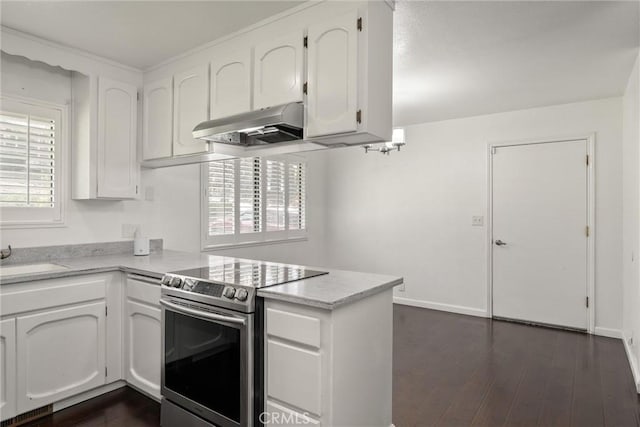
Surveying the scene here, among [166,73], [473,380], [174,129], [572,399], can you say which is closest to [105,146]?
[174,129]

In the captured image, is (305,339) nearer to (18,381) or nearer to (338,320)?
(338,320)

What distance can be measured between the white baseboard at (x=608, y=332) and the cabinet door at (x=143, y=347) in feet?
13.7

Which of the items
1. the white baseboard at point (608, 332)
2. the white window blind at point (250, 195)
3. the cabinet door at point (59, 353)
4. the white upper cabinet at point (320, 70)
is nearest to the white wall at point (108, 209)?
the white window blind at point (250, 195)

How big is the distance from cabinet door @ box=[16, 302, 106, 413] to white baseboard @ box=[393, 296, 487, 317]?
12.0 feet

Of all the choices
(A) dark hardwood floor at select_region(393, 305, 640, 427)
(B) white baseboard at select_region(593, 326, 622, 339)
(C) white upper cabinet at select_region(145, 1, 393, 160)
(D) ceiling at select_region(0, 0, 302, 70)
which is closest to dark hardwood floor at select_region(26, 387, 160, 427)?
(A) dark hardwood floor at select_region(393, 305, 640, 427)

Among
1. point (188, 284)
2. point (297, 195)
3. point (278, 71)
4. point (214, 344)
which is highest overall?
point (278, 71)

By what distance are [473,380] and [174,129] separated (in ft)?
9.80

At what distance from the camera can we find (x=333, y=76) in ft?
6.67

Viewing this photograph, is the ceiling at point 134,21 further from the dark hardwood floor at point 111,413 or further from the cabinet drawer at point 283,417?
the dark hardwood floor at point 111,413

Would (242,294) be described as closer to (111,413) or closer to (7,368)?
(111,413)

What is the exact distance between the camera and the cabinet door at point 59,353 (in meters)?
2.22

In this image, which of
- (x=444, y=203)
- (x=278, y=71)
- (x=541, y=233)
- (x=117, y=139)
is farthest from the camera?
(x=444, y=203)

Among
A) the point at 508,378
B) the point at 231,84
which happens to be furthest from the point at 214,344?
the point at 508,378

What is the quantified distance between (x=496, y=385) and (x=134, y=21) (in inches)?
139
